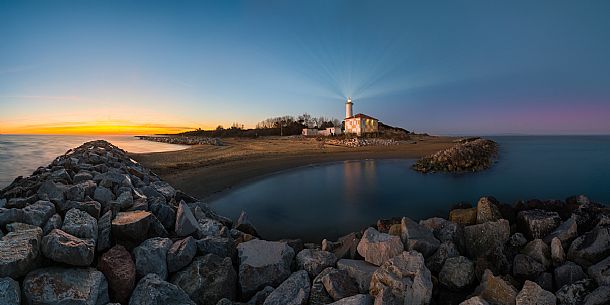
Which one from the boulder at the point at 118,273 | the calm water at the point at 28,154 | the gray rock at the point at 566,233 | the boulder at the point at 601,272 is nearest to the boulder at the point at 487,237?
the gray rock at the point at 566,233

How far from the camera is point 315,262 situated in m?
3.52

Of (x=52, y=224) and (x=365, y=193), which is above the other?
(x=52, y=224)

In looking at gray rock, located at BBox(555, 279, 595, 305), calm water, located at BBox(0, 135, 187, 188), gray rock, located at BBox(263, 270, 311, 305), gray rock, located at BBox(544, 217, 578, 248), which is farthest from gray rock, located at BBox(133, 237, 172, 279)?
calm water, located at BBox(0, 135, 187, 188)

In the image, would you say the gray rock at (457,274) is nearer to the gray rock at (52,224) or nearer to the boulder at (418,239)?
the boulder at (418,239)

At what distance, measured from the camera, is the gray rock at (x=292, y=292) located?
9.70ft

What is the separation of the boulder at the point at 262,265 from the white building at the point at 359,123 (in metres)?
48.1

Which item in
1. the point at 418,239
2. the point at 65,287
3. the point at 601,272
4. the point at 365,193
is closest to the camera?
the point at 65,287

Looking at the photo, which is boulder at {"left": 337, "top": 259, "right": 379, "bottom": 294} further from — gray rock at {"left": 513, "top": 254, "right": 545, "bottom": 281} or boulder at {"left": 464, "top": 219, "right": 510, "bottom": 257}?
gray rock at {"left": 513, "top": 254, "right": 545, "bottom": 281}

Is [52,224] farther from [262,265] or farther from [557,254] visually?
[557,254]

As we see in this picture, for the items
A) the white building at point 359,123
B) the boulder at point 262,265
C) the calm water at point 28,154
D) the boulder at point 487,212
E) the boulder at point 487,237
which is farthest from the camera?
the white building at point 359,123

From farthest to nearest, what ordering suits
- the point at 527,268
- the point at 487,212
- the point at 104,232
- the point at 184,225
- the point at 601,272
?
the point at 487,212, the point at 184,225, the point at 527,268, the point at 104,232, the point at 601,272

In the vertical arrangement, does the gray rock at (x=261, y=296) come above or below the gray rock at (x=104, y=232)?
below

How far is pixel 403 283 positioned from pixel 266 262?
150 cm

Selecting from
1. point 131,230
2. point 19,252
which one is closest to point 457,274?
point 131,230
